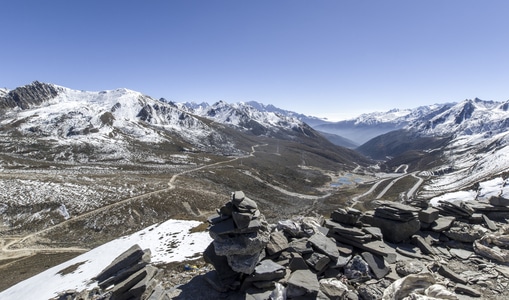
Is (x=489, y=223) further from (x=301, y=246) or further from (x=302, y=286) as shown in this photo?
(x=302, y=286)

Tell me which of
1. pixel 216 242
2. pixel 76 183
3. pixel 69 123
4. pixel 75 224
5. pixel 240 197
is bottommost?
pixel 75 224

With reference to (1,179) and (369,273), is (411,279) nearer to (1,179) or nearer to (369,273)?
(369,273)

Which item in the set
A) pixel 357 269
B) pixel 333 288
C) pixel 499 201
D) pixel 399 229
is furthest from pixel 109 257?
pixel 499 201

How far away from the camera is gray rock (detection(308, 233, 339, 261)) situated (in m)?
14.3

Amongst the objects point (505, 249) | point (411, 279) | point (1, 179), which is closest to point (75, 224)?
point (1, 179)

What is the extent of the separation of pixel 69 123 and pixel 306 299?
225m

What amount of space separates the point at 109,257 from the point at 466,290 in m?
33.2

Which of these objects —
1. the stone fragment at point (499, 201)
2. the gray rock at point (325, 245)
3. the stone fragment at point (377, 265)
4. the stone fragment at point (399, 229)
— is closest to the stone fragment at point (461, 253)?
the stone fragment at point (399, 229)

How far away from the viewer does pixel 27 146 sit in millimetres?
132250

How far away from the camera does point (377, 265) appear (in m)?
14.2

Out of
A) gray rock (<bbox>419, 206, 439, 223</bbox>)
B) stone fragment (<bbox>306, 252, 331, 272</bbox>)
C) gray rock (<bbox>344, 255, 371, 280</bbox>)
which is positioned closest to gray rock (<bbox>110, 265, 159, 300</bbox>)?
stone fragment (<bbox>306, 252, 331, 272</bbox>)

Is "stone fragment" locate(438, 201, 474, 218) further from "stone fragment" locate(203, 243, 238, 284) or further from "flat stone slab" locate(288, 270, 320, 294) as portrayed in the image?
"stone fragment" locate(203, 243, 238, 284)

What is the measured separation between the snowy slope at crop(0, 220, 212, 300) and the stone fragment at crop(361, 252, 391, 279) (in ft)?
53.2

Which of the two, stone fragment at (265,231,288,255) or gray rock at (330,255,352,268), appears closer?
gray rock at (330,255,352,268)
